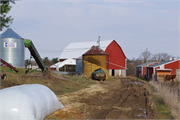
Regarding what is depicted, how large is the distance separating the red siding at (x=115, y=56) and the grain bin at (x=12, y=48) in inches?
786

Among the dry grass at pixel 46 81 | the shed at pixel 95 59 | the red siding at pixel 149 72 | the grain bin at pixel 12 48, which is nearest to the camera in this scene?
the dry grass at pixel 46 81

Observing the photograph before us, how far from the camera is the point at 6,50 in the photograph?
2411cm

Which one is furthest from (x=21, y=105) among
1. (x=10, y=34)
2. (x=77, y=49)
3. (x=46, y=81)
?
(x=77, y=49)

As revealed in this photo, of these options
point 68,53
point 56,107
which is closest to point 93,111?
point 56,107

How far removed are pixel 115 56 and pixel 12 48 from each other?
Answer: 75.5 ft

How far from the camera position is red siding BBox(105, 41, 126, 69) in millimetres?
41000

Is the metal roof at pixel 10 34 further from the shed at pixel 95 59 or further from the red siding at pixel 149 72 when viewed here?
the red siding at pixel 149 72

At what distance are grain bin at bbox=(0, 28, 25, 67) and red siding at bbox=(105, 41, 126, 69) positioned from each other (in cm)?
1997

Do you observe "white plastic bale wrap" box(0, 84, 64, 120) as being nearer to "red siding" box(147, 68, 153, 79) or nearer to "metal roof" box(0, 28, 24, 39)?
"metal roof" box(0, 28, 24, 39)

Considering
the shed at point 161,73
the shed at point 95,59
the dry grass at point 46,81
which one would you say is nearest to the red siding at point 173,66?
the shed at point 161,73

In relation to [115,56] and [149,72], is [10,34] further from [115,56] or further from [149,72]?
[149,72]

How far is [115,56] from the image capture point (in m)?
41.8

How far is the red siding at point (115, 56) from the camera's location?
4100 centimetres

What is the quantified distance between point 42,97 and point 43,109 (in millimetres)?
549
